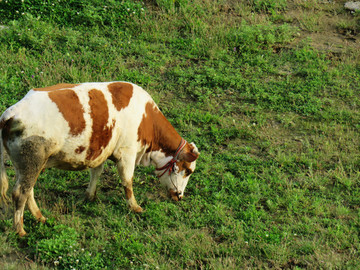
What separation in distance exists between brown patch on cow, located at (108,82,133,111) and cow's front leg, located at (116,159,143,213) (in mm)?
800

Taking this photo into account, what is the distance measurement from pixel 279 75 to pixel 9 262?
6742mm

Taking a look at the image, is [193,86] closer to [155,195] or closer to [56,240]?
[155,195]

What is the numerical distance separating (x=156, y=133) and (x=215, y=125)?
2153mm

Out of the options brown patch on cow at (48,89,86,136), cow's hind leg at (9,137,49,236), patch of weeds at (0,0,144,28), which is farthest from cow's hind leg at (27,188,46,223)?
patch of weeds at (0,0,144,28)

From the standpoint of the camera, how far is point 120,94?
6.75 meters

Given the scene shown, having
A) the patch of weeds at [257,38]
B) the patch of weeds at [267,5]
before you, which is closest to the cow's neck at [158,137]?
the patch of weeds at [257,38]

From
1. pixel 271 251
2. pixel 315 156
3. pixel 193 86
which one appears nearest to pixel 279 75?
pixel 193 86

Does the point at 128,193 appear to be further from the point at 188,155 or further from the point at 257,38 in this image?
the point at 257,38

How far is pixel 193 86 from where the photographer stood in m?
10.2

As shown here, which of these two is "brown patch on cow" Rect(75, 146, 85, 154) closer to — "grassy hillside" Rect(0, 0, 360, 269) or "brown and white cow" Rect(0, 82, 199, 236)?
"brown and white cow" Rect(0, 82, 199, 236)

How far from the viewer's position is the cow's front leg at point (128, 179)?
7.02m

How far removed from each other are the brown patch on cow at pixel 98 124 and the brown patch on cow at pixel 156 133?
0.62m

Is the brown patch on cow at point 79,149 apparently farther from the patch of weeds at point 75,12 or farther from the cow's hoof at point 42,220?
the patch of weeds at point 75,12

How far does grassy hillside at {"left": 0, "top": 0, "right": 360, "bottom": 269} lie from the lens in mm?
6430
